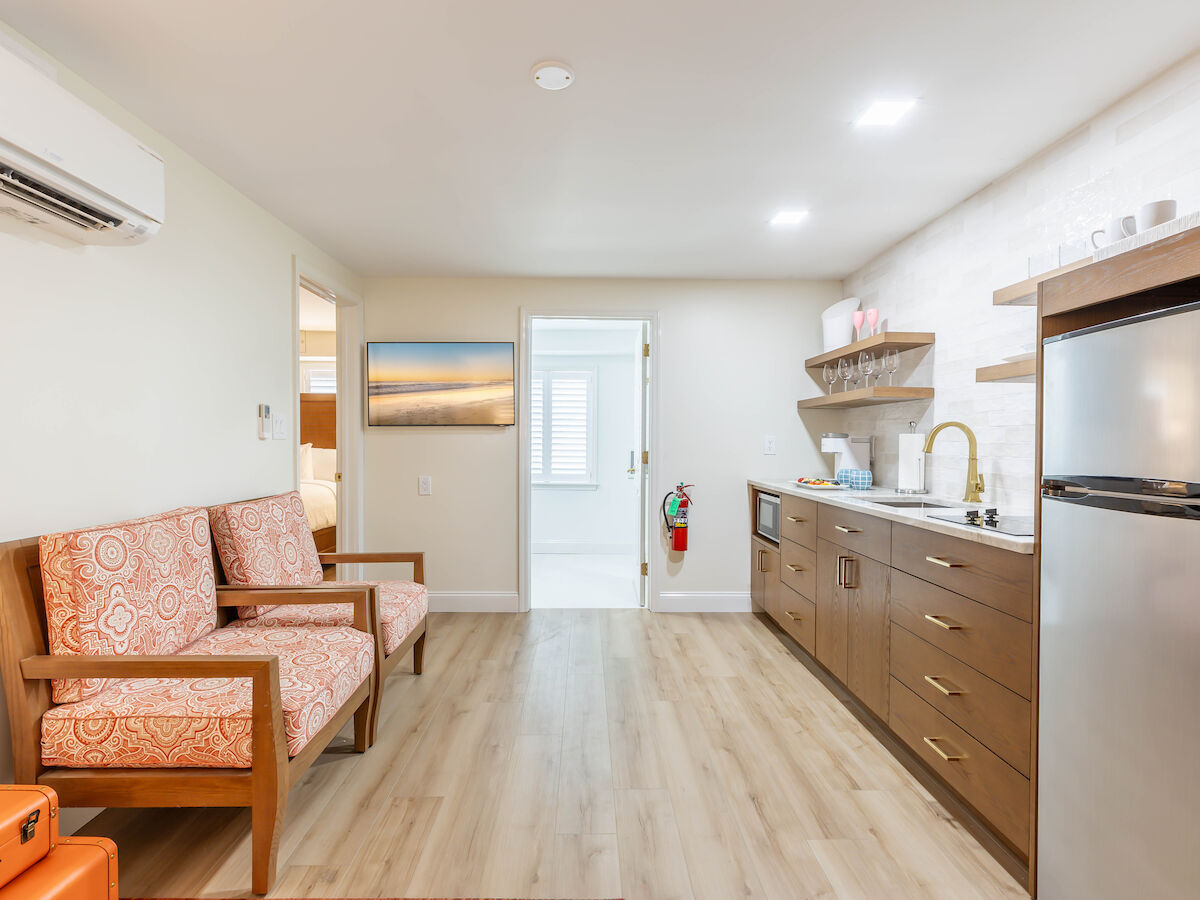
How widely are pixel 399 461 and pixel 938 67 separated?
3667 mm

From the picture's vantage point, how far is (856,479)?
361cm

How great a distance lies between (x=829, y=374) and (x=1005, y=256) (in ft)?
4.91

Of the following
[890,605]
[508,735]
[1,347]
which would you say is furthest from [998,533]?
[1,347]

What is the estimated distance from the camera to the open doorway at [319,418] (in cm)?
493

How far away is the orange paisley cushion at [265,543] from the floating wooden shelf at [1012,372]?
2930 mm

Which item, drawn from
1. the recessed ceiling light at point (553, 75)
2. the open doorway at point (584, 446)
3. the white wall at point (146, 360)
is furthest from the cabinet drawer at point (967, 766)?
the open doorway at point (584, 446)

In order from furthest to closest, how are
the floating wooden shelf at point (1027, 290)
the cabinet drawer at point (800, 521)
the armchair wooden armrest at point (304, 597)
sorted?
1. the cabinet drawer at point (800, 521)
2. the armchair wooden armrest at point (304, 597)
3. the floating wooden shelf at point (1027, 290)

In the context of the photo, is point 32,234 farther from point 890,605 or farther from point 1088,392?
point 890,605

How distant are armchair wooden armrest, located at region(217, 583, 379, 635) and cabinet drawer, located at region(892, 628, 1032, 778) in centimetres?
204

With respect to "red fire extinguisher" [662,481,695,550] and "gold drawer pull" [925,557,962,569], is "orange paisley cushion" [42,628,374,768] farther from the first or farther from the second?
"red fire extinguisher" [662,481,695,550]

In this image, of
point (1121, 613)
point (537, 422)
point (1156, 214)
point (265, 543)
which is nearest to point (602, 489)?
point (537, 422)

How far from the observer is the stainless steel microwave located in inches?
151

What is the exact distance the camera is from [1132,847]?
129 cm

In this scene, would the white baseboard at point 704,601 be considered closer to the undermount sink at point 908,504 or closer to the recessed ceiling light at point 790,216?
the undermount sink at point 908,504
